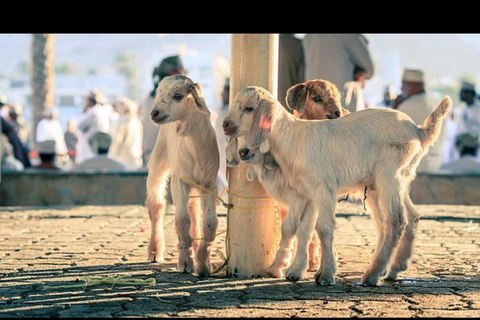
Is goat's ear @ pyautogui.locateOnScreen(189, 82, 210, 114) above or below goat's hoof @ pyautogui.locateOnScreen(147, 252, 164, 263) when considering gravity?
above

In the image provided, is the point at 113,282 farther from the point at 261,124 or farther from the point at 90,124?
the point at 90,124

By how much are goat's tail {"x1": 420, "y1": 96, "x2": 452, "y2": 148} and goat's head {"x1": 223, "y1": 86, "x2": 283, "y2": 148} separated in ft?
4.47

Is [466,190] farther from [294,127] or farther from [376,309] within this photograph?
[376,309]

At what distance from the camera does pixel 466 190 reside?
1703 cm

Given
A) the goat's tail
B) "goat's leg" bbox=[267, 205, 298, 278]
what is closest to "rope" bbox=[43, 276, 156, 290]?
"goat's leg" bbox=[267, 205, 298, 278]

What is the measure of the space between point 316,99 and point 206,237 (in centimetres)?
165

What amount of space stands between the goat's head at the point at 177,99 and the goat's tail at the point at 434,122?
72.2 inches

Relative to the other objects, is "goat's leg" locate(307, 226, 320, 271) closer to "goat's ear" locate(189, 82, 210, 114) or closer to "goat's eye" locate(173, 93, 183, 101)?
"goat's ear" locate(189, 82, 210, 114)

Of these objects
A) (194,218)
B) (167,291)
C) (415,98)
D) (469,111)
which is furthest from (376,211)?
(469,111)

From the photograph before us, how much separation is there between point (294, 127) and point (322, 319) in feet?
7.23

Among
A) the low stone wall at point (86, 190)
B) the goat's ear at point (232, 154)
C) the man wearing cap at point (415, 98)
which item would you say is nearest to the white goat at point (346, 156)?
the goat's ear at point (232, 154)

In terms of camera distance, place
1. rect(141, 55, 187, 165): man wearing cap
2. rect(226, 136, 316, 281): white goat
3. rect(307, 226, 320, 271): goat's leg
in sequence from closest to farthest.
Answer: rect(226, 136, 316, 281): white goat < rect(307, 226, 320, 271): goat's leg < rect(141, 55, 187, 165): man wearing cap

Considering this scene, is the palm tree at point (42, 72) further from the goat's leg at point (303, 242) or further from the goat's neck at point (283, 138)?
the goat's leg at point (303, 242)

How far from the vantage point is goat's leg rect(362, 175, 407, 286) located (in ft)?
28.2
